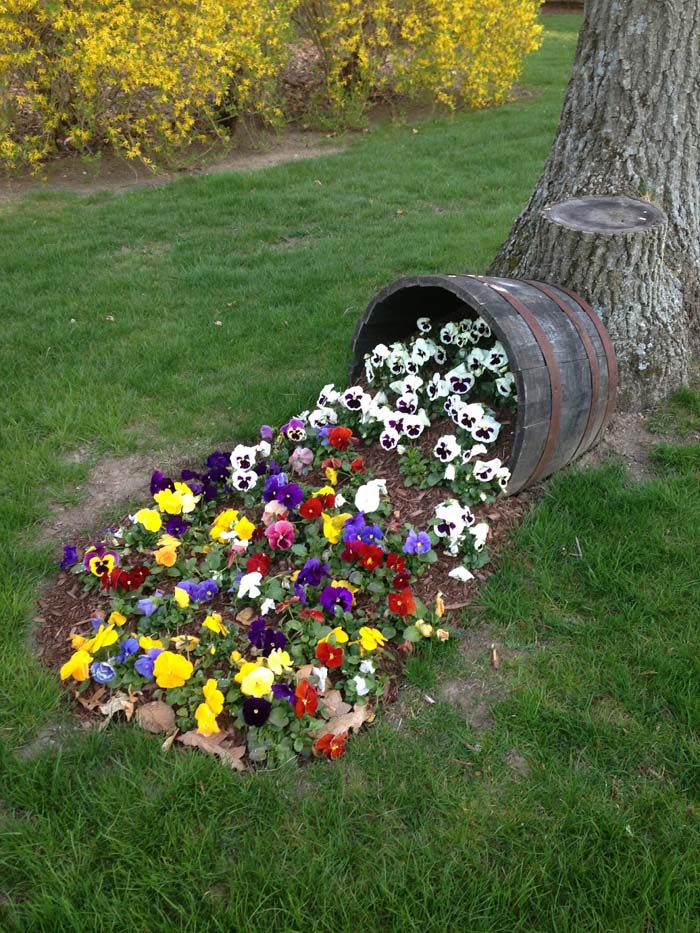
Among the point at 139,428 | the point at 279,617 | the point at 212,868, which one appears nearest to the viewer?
the point at 212,868

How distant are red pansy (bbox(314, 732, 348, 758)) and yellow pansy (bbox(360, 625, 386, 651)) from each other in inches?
12.5

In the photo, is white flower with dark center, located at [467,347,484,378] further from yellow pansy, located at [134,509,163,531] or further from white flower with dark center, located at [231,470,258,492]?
yellow pansy, located at [134,509,163,531]

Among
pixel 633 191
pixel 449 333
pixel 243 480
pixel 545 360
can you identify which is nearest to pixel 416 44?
pixel 633 191

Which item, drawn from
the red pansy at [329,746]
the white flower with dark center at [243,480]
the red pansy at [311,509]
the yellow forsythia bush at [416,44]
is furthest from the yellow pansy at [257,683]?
the yellow forsythia bush at [416,44]

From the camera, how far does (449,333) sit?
371 centimetres

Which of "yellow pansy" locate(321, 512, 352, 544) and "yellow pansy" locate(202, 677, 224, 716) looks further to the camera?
"yellow pansy" locate(321, 512, 352, 544)

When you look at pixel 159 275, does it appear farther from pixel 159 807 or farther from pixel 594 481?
pixel 159 807

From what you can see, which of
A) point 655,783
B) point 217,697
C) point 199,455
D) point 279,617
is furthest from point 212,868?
point 199,455

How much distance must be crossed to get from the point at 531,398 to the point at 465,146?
284 inches

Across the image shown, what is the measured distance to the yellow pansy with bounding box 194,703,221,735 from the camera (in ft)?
7.69

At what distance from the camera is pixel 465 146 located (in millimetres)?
9195

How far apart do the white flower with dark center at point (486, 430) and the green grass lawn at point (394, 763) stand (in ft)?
1.26

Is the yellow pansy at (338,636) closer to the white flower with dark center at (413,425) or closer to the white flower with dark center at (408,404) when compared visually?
the white flower with dark center at (413,425)

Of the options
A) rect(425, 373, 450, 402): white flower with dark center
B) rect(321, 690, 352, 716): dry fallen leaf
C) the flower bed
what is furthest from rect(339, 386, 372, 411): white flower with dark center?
rect(321, 690, 352, 716): dry fallen leaf
